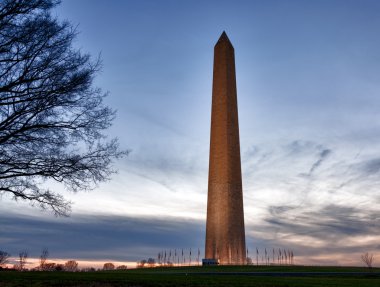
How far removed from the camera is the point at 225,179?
43125mm

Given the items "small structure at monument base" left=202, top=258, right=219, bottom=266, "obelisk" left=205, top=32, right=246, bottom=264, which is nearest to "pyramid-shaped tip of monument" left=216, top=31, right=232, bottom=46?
"obelisk" left=205, top=32, right=246, bottom=264

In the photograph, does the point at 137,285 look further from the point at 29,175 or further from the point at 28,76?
the point at 28,76

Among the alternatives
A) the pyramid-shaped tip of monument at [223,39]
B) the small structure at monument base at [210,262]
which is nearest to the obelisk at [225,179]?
the pyramid-shaped tip of monument at [223,39]

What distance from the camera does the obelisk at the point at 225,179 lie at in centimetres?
4244

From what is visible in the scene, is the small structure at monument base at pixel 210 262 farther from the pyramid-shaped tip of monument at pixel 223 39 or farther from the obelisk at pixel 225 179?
the pyramid-shaped tip of monument at pixel 223 39

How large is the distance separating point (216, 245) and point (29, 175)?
1223 inches

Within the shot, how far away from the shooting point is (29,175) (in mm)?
14609

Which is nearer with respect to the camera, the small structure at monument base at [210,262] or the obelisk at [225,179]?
the small structure at monument base at [210,262]

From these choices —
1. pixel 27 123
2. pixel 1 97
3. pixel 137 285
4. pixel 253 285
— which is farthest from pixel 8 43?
pixel 253 285

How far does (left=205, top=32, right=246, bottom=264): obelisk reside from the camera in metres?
42.4

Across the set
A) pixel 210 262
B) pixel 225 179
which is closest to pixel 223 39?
pixel 225 179

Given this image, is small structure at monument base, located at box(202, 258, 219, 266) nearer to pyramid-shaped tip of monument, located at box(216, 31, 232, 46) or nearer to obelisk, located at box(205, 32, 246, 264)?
obelisk, located at box(205, 32, 246, 264)

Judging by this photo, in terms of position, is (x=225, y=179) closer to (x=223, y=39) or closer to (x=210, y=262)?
(x=210, y=262)

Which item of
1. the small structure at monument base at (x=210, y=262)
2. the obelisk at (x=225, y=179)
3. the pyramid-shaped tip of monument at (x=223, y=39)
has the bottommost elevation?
the small structure at monument base at (x=210, y=262)
